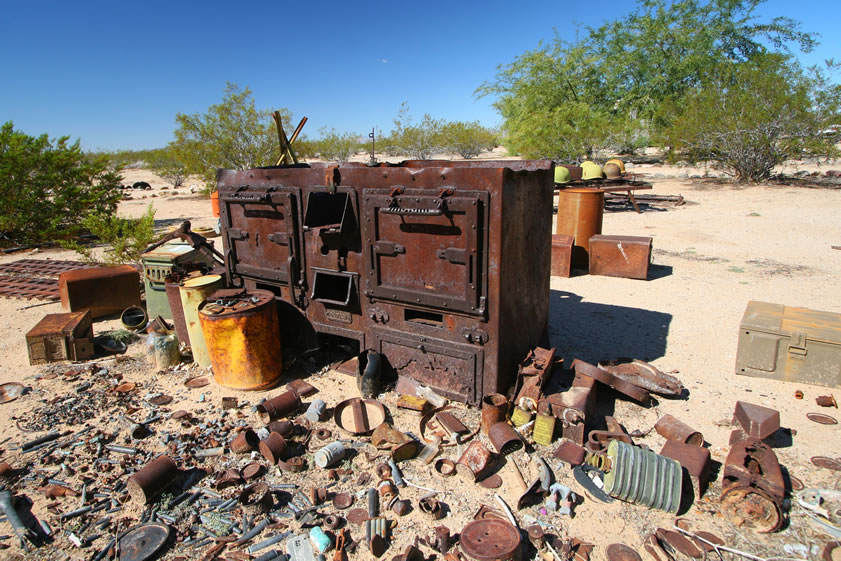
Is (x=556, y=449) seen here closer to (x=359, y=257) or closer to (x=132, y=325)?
(x=359, y=257)

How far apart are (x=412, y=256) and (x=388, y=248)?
0.76 feet

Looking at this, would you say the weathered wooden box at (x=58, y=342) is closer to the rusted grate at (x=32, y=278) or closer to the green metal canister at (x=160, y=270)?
the green metal canister at (x=160, y=270)

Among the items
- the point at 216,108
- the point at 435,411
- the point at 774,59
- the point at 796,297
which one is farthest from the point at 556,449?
the point at 774,59

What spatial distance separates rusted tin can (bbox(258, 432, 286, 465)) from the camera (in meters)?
3.62

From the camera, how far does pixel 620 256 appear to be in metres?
7.98

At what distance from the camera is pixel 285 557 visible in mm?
2803

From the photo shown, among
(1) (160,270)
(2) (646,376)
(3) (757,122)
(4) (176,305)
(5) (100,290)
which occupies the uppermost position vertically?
(3) (757,122)

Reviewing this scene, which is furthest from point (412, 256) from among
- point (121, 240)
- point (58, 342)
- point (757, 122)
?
point (757, 122)

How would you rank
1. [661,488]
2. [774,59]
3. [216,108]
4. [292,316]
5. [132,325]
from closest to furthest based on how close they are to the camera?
[661,488]
[292,316]
[132,325]
[216,108]
[774,59]

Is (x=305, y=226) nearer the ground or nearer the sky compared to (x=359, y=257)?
nearer the sky

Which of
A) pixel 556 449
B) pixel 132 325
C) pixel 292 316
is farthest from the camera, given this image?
pixel 132 325

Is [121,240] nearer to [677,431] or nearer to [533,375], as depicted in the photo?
[533,375]

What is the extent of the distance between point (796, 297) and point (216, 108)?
1953 cm

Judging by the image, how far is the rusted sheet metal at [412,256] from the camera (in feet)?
12.4
